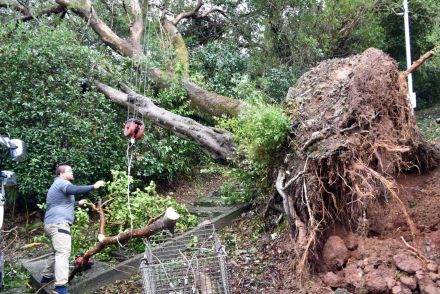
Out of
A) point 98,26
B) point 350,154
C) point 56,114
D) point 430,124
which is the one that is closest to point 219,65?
point 98,26

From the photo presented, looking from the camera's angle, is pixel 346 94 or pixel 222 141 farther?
pixel 222 141

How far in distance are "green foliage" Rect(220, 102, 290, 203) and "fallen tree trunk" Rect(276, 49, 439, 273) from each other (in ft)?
0.81

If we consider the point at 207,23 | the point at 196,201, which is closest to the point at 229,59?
the point at 207,23

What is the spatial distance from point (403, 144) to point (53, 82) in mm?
6473

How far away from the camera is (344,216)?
507 cm

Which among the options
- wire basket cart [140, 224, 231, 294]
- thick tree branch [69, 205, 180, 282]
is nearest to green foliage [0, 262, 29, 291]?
thick tree branch [69, 205, 180, 282]

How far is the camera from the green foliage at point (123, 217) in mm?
6391

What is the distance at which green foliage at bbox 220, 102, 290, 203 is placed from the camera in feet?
18.4

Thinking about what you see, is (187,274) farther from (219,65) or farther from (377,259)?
(219,65)

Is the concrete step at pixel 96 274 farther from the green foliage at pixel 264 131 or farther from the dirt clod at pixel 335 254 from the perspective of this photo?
the dirt clod at pixel 335 254

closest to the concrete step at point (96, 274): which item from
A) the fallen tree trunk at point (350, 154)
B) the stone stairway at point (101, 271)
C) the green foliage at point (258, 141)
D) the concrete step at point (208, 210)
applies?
the stone stairway at point (101, 271)

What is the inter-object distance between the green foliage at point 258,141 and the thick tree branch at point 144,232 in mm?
1454

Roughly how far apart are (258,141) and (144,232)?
184cm

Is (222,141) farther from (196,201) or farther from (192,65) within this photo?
(192,65)
